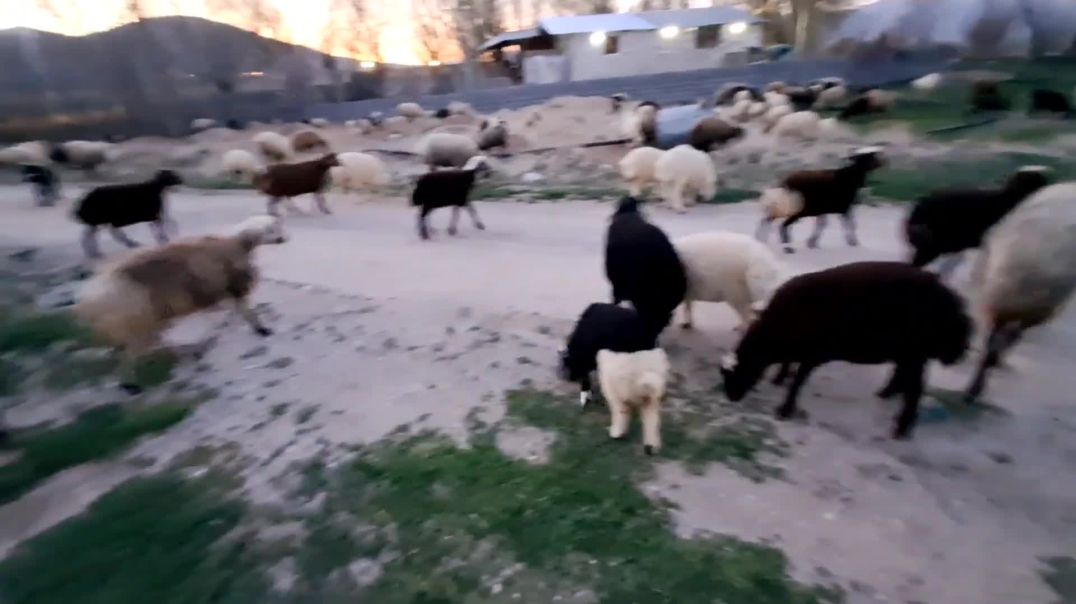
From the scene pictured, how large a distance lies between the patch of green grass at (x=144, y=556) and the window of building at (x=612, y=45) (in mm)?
33272

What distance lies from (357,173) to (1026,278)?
12.4 meters

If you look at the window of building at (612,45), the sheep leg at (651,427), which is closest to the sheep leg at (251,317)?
the sheep leg at (651,427)

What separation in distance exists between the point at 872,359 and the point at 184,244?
5523 millimetres

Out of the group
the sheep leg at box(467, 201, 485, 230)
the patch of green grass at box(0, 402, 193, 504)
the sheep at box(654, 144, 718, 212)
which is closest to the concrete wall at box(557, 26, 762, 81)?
the sheep at box(654, 144, 718, 212)

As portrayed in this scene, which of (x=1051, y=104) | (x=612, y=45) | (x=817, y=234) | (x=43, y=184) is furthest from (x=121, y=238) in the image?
(x=612, y=45)

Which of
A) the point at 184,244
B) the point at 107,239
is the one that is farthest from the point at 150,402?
the point at 107,239

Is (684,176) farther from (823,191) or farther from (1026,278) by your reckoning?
(1026,278)

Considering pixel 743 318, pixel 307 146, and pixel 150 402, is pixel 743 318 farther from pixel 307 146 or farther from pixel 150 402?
pixel 307 146

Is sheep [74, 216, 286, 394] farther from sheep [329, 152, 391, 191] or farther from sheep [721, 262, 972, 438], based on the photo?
sheep [329, 152, 391, 191]

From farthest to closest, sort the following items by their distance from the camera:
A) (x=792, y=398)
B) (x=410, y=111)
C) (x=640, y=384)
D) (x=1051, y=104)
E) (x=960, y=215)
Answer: (x=410, y=111) < (x=1051, y=104) < (x=960, y=215) < (x=792, y=398) < (x=640, y=384)

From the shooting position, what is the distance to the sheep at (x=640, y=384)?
14.8ft

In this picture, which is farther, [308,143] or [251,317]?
[308,143]

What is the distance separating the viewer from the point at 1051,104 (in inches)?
687

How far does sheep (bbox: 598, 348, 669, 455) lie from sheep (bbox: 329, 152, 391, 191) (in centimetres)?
1176
